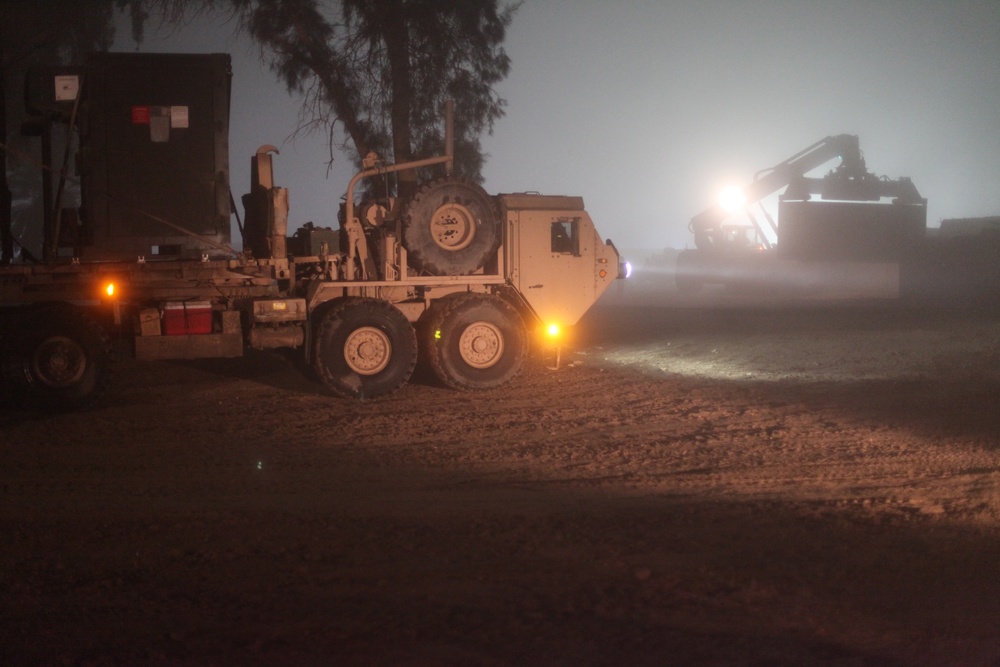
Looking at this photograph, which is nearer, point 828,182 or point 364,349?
point 364,349

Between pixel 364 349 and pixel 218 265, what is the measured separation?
2119mm

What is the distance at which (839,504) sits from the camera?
772 cm

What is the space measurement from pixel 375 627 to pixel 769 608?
7.17 ft

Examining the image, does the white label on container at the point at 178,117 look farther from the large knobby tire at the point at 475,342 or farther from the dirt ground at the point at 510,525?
the large knobby tire at the point at 475,342

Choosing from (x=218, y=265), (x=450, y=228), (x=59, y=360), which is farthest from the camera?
(x=450, y=228)

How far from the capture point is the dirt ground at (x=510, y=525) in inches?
203

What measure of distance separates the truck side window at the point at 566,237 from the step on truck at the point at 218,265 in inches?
3.4

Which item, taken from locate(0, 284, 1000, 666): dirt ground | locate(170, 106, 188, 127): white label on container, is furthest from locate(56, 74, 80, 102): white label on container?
locate(0, 284, 1000, 666): dirt ground

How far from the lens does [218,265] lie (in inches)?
491

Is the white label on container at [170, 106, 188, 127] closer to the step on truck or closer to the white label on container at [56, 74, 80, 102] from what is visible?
the step on truck

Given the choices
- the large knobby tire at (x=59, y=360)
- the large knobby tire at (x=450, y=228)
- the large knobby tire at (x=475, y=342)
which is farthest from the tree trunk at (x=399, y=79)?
the large knobby tire at (x=59, y=360)

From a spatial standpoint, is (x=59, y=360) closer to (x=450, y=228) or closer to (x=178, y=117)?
(x=178, y=117)

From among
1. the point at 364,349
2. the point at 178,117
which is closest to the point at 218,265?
the point at 178,117

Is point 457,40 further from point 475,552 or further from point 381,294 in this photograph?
point 475,552
